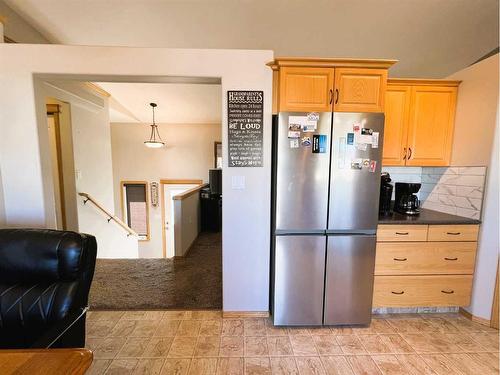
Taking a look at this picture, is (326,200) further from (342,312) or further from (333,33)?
(333,33)

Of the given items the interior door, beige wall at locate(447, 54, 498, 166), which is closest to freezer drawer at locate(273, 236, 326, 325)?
beige wall at locate(447, 54, 498, 166)

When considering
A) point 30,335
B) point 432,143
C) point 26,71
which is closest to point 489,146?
point 432,143

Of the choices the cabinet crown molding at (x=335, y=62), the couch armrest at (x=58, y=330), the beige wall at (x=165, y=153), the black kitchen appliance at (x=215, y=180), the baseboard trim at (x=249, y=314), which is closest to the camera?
the couch armrest at (x=58, y=330)

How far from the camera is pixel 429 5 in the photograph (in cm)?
227

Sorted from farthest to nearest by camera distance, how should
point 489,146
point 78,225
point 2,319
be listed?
point 78,225 < point 489,146 < point 2,319

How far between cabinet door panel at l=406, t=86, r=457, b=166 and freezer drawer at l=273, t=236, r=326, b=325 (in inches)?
54.1

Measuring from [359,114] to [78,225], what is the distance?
395cm

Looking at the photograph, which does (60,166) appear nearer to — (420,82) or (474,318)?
(420,82)

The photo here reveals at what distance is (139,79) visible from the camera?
6.74ft

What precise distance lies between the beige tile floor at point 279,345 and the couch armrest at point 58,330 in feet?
2.51

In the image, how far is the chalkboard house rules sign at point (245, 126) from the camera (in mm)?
2029

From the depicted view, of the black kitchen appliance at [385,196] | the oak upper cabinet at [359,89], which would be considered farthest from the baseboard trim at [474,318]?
the oak upper cabinet at [359,89]

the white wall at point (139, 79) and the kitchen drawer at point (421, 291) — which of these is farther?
the kitchen drawer at point (421, 291)

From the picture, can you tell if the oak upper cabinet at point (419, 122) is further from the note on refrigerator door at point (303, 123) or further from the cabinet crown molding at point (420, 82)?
the note on refrigerator door at point (303, 123)
